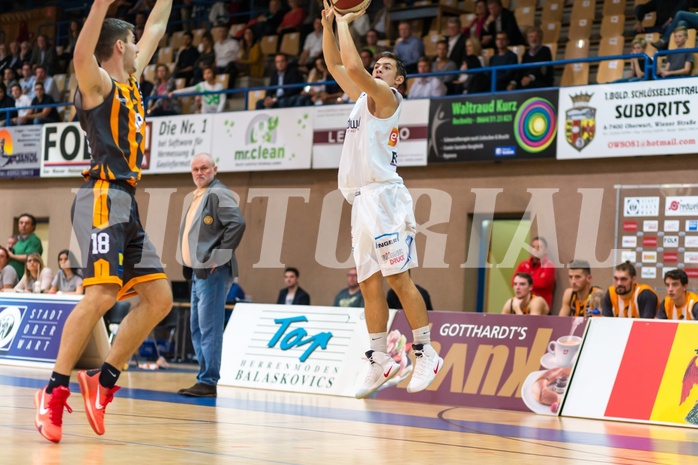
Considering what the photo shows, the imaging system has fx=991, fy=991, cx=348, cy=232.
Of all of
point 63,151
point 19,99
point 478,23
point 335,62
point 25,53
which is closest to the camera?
point 335,62

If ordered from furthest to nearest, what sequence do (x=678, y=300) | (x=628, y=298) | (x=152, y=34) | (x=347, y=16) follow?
(x=628, y=298) → (x=678, y=300) → (x=347, y=16) → (x=152, y=34)

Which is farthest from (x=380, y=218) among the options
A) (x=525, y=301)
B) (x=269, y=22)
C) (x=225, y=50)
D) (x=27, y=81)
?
(x=27, y=81)

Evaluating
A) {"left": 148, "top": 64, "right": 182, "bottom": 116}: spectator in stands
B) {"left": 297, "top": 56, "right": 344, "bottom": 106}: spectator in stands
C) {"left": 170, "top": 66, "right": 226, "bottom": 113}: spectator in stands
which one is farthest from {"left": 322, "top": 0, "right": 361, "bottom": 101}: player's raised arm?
A: {"left": 148, "top": 64, "right": 182, "bottom": 116}: spectator in stands

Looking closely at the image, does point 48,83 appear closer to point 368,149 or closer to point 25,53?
point 25,53

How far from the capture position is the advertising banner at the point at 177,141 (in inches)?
717

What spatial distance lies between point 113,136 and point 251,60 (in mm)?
14654

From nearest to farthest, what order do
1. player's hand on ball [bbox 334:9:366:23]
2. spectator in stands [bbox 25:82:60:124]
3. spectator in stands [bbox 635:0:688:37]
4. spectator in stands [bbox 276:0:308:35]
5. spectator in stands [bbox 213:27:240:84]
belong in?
player's hand on ball [bbox 334:9:366:23]
spectator in stands [bbox 635:0:688:37]
spectator in stands [bbox 213:27:240:84]
spectator in stands [bbox 276:0:308:35]
spectator in stands [bbox 25:82:60:124]

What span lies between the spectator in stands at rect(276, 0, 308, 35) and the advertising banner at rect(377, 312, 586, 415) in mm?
11364

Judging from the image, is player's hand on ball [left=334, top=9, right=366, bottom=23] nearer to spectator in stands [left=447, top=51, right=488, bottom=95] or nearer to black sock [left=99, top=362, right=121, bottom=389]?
black sock [left=99, top=362, right=121, bottom=389]

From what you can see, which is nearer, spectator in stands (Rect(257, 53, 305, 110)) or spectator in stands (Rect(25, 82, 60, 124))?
spectator in stands (Rect(257, 53, 305, 110))

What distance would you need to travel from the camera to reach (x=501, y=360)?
391 inches

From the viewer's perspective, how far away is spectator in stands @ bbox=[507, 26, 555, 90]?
1527 centimetres

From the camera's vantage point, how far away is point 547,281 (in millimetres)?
13992

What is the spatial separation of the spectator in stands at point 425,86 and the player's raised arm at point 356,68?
9.08 metres
